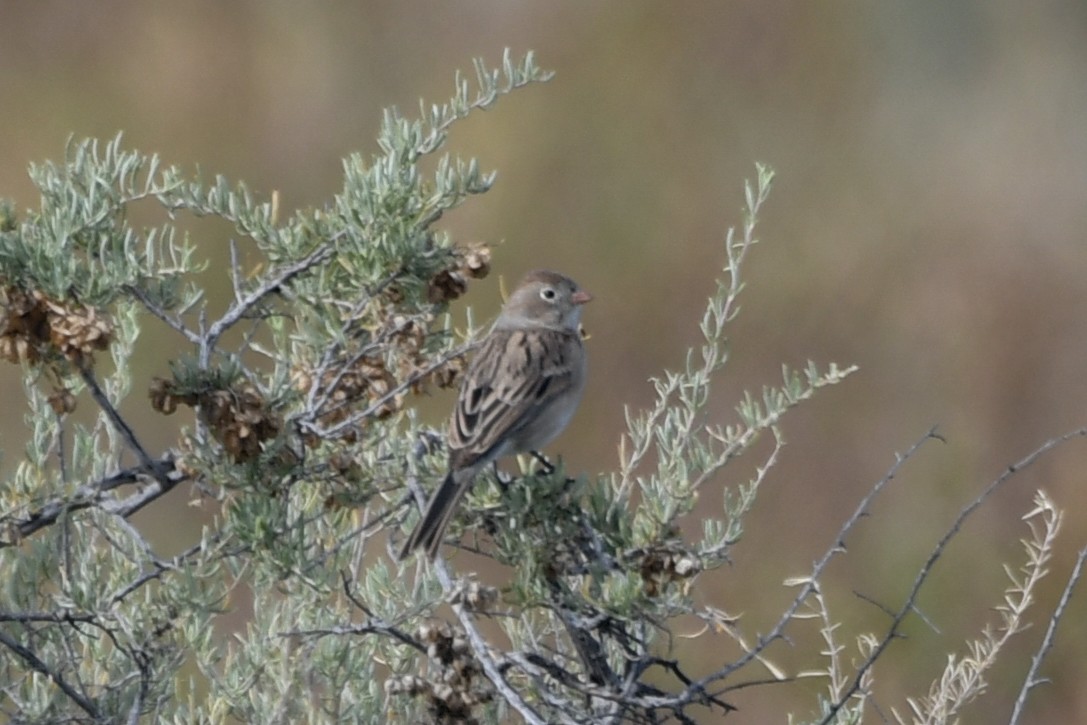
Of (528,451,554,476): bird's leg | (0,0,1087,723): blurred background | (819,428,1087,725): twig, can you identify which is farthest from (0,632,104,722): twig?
(0,0,1087,723): blurred background

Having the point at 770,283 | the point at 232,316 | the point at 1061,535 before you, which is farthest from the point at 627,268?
the point at 232,316

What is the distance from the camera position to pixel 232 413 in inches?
131

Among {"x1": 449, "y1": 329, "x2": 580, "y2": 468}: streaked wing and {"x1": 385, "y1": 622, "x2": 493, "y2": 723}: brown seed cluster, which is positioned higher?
{"x1": 449, "y1": 329, "x2": 580, "y2": 468}: streaked wing

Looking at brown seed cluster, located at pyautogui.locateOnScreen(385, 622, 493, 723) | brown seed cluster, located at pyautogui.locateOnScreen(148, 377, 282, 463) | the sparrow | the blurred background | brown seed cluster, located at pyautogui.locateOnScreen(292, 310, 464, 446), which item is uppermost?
the blurred background

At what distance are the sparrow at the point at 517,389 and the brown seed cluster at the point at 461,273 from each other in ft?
1.65

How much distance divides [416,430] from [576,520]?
0.67m

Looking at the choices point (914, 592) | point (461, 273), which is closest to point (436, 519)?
point (461, 273)

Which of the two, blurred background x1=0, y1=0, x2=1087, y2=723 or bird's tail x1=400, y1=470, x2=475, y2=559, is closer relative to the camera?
bird's tail x1=400, y1=470, x2=475, y2=559

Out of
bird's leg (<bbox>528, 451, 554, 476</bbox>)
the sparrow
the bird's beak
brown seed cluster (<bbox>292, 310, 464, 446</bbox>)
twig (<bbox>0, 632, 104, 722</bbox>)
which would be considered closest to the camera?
twig (<bbox>0, 632, 104, 722</bbox>)

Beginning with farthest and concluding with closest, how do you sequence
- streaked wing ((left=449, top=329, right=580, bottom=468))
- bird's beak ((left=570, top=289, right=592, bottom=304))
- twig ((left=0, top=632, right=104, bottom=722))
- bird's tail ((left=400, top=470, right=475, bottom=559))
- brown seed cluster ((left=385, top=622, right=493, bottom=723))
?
bird's beak ((left=570, top=289, right=592, bottom=304)) < streaked wing ((left=449, top=329, right=580, bottom=468)) < bird's tail ((left=400, top=470, right=475, bottom=559)) < twig ((left=0, top=632, right=104, bottom=722)) < brown seed cluster ((left=385, top=622, right=493, bottom=723))

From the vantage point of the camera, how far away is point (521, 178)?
39.2 feet

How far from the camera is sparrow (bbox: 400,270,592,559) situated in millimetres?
3967

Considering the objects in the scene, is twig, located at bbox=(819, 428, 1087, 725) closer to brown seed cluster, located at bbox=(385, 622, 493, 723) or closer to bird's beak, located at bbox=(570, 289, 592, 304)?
brown seed cluster, located at bbox=(385, 622, 493, 723)

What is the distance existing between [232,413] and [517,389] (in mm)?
2007
